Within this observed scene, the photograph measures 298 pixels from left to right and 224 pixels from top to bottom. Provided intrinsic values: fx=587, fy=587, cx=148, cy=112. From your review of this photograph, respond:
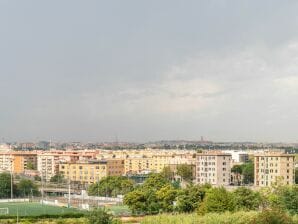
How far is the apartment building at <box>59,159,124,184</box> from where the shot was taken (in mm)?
40156

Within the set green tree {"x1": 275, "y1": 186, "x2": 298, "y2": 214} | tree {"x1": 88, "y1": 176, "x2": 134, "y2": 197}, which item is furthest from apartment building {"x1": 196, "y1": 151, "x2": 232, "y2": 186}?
green tree {"x1": 275, "y1": 186, "x2": 298, "y2": 214}

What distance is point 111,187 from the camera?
29.3 m

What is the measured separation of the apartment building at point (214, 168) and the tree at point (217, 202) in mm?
17810

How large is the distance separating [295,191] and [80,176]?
84.5 ft

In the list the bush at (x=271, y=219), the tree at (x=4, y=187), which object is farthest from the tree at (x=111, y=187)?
the bush at (x=271, y=219)

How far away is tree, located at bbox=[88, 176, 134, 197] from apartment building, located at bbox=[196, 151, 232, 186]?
7.08m

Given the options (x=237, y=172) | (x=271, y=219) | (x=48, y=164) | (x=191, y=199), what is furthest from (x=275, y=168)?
(x=48, y=164)

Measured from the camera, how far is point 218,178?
3475 centimetres

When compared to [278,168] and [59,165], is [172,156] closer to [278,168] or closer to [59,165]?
[59,165]

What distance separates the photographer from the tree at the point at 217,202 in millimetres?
16484

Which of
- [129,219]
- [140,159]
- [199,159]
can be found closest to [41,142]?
[140,159]

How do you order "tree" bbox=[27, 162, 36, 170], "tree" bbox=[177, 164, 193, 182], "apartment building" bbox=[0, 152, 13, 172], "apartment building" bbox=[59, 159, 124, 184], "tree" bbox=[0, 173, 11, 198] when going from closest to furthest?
"tree" bbox=[0, 173, 11, 198], "tree" bbox=[177, 164, 193, 182], "apartment building" bbox=[59, 159, 124, 184], "tree" bbox=[27, 162, 36, 170], "apartment building" bbox=[0, 152, 13, 172]

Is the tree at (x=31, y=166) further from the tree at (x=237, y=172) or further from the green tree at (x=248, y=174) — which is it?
the green tree at (x=248, y=174)

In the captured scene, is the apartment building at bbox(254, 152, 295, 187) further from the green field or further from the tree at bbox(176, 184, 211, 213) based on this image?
the tree at bbox(176, 184, 211, 213)
